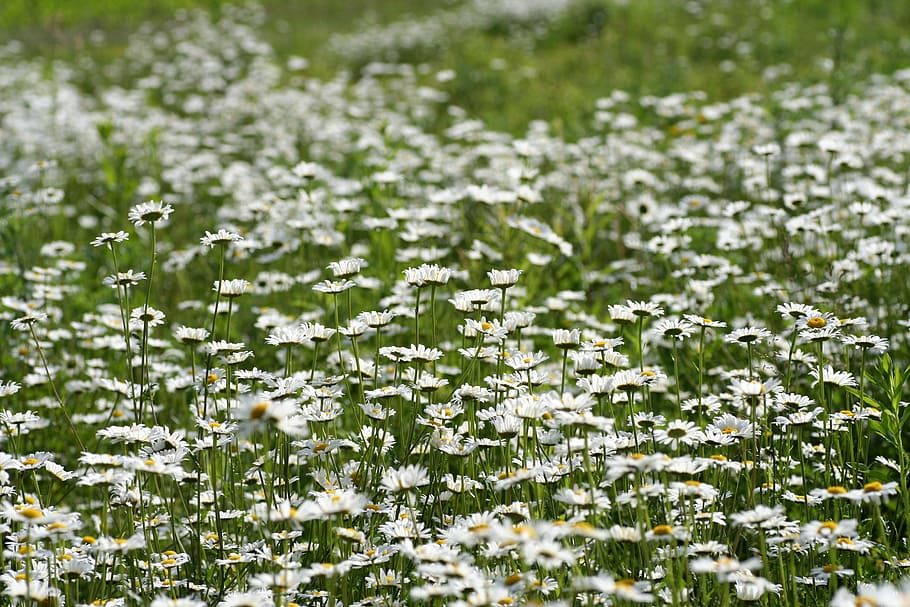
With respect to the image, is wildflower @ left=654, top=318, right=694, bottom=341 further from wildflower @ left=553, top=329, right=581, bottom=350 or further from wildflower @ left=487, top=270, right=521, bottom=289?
wildflower @ left=487, top=270, right=521, bottom=289

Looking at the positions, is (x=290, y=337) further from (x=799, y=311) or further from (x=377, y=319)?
(x=799, y=311)

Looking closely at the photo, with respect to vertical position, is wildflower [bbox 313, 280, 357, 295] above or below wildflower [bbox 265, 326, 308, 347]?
above

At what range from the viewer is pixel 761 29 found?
12.0 m

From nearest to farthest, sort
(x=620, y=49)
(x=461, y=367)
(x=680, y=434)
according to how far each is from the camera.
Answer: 1. (x=680, y=434)
2. (x=461, y=367)
3. (x=620, y=49)

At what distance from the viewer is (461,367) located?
12.3 ft

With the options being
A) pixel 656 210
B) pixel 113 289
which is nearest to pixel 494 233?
pixel 656 210

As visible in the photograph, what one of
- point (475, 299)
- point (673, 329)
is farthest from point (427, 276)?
point (673, 329)

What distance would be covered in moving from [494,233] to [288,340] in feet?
8.16

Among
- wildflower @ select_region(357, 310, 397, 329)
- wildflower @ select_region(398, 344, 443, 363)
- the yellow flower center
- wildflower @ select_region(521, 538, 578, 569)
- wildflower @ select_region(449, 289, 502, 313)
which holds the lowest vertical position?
wildflower @ select_region(521, 538, 578, 569)

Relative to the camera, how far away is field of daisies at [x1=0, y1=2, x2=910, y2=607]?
214 cm

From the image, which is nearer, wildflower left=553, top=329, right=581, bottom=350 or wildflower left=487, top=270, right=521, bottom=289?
wildflower left=553, top=329, right=581, bottom=350

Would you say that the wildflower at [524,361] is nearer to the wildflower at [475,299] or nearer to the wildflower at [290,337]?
the wildflower at [475,299]

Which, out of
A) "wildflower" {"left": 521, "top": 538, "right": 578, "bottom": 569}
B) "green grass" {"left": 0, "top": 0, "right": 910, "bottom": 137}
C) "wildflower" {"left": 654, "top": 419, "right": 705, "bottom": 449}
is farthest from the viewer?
"green grass" {"left": 0, "top": 0, "right": 910, "bottom": 137}

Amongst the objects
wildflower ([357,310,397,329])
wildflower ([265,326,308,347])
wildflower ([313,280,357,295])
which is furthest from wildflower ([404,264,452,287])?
wildflower ([265,326,308,347])
